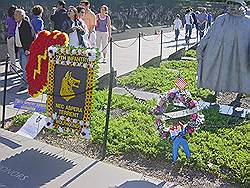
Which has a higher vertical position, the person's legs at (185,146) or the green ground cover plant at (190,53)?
the person's legs at (185,146)

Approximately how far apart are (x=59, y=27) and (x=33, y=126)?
450cm

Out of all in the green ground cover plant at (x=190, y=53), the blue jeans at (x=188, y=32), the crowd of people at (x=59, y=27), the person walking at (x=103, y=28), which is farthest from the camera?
the blue jeans at (x=188, y=32)

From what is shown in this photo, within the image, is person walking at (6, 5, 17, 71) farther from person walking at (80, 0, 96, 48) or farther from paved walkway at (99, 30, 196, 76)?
paved walkway at (99, 30, 196, 76)

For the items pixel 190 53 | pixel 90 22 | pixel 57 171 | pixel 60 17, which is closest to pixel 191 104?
pixel 57 171

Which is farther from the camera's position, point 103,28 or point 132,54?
point 132,54

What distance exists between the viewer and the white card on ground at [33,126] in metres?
6.39

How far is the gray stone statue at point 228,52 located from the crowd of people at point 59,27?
3.16 metres

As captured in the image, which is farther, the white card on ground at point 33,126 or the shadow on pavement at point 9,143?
the white card on ground at point 33,126

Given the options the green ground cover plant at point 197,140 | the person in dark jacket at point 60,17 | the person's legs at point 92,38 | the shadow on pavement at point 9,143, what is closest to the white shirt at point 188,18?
the person's legs at point 92,38

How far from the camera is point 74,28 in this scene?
9.76m

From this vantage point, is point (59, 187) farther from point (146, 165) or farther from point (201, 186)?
point (201, 186)

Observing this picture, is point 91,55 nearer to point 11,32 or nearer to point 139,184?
point 139,184

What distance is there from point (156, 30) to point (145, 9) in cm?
160

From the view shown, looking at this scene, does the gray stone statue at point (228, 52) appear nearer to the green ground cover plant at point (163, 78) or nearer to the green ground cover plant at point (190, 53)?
the green ground cover plant at point (163, 78)
